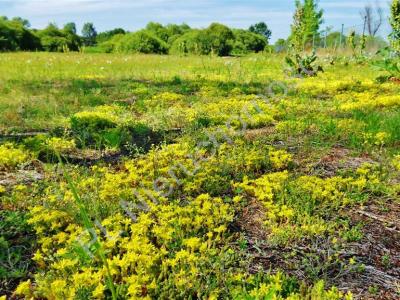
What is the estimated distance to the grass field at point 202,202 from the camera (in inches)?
142

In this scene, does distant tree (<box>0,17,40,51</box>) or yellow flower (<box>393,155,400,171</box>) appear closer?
yellow flower (<box>393,155,400,171</box>)

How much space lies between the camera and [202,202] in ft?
16.6

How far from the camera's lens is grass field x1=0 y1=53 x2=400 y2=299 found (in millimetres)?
3619

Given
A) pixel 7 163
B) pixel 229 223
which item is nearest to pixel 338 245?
pixel 229 223

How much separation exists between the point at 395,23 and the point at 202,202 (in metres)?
12.0

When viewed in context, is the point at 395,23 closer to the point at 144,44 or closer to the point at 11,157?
the point at 11,157

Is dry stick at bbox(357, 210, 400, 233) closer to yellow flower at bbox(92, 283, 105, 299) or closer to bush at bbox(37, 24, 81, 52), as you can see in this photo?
yellow flower at bbox(92, 283, 105, 299)

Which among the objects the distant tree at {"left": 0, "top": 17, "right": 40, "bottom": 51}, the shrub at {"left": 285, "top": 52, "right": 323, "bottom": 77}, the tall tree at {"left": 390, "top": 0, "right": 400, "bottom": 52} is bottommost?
the shrub at {"left": 285, "top": 52, "right": 323, "bottom": 77}

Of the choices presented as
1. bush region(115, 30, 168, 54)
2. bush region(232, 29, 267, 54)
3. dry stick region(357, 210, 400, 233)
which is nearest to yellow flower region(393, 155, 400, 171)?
dry stick region(357, 210, 400, 233)

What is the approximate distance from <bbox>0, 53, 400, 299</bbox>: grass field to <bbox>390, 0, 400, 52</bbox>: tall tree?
206 inches

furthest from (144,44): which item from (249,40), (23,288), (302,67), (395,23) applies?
(23,288)

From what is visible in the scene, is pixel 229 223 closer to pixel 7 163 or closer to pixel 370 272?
pixel 370 272

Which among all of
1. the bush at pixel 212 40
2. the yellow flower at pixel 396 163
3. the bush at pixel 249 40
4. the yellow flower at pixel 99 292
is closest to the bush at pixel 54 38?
the bush at pixel 212 40

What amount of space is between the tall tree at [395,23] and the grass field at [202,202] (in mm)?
5238
